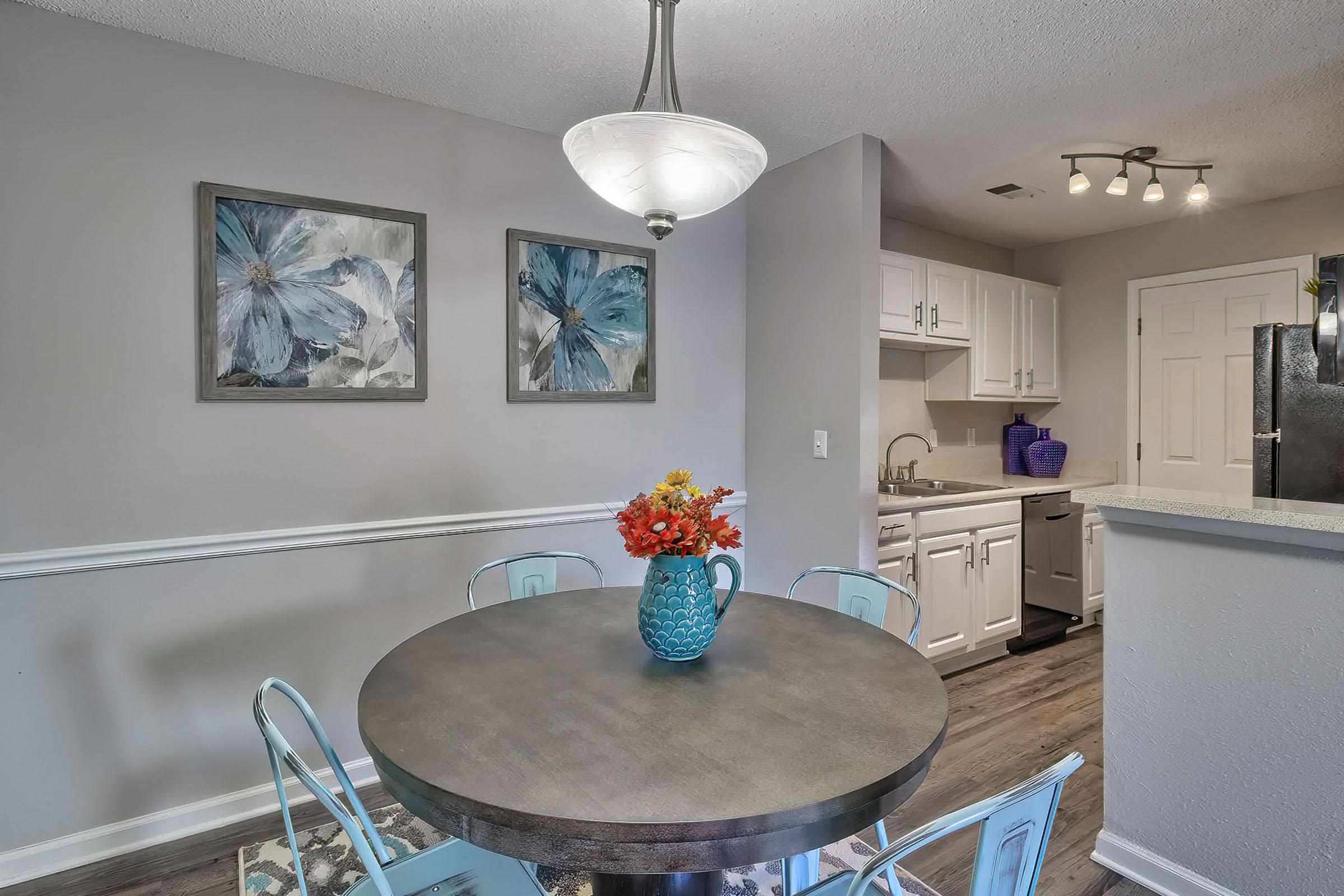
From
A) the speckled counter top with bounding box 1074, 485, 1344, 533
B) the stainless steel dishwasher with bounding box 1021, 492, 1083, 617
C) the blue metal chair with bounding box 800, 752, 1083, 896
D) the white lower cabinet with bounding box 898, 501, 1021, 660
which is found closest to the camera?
the blue metal chair with bounding box 800, 752, 1083, 896

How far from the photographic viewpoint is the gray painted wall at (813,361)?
2820mm

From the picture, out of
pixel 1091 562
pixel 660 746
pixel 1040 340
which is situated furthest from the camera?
pixel 1040 340

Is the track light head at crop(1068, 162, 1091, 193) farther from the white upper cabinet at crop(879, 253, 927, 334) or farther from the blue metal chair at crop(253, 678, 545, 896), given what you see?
the blue metal chair at crop(253, 678, 545, 896)

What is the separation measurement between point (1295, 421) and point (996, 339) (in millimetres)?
1559

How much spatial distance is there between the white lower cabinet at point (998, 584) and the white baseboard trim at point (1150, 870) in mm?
1540

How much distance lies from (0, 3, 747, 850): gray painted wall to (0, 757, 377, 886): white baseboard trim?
35 mm

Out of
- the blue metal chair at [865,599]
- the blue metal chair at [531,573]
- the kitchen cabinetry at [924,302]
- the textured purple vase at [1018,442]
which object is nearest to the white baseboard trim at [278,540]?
the blue metal chair at [531,573]

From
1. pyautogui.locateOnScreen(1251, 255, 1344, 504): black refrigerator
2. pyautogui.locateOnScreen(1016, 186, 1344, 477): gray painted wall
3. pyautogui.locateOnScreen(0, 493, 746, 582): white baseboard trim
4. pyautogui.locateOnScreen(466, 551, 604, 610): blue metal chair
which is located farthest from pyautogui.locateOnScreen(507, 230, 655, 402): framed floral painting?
pyautogui.locateOnScreen(1016, 186, 1344, 477): gray painted wall

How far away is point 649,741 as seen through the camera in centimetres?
112

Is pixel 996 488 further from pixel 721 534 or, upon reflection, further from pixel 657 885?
pixel 657 885

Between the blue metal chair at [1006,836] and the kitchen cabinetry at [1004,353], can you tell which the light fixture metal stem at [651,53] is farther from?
the kitchen cabinetry at [1004,353]

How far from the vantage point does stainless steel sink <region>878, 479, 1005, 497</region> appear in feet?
12.2

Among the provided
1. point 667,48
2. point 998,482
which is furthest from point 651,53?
point 998,482

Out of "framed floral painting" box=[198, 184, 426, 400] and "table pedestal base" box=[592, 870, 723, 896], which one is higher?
"framed floral painting" box=[198, 184, 426, 400]
